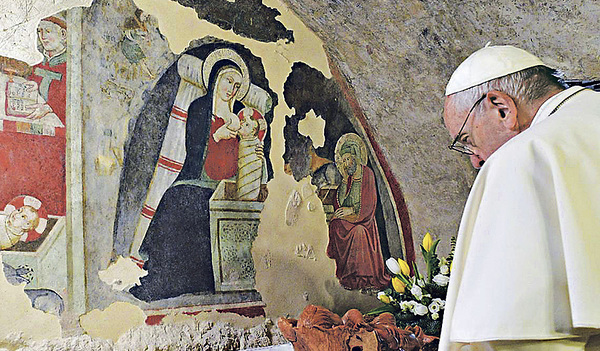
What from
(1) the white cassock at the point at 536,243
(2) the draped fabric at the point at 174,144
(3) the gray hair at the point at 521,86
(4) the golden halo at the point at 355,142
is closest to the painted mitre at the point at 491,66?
(3) the gray hair at the point at 521,86

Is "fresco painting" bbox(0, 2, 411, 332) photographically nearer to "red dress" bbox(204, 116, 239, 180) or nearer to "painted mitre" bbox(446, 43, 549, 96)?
"red dress" bbox(204, 116, 239, 180)

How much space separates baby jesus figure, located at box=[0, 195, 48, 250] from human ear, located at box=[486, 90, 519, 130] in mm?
2602

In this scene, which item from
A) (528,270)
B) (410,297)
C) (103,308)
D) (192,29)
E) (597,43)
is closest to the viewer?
(528,270)

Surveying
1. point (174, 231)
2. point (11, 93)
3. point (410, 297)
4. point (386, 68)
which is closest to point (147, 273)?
point (174, 231)

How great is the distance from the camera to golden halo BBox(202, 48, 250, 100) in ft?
14.4

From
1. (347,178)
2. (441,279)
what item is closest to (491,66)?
(441,279)

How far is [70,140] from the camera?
12.0 ft

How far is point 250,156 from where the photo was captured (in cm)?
457

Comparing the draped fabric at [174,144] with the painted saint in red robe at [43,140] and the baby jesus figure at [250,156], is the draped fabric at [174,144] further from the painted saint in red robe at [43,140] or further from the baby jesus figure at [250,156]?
the painted saint in red robe at [43,140]

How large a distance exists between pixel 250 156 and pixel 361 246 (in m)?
1.30

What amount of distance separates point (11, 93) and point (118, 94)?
0.65m

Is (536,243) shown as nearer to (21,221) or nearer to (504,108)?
(504,108)

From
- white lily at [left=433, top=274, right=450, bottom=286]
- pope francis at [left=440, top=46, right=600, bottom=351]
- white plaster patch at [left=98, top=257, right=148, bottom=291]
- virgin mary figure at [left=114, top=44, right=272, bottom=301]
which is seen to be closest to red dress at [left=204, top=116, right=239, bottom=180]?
virgin mary figure at [left=114, top=44, right=272, bottom=301]

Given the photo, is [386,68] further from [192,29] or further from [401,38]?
[192,29]
